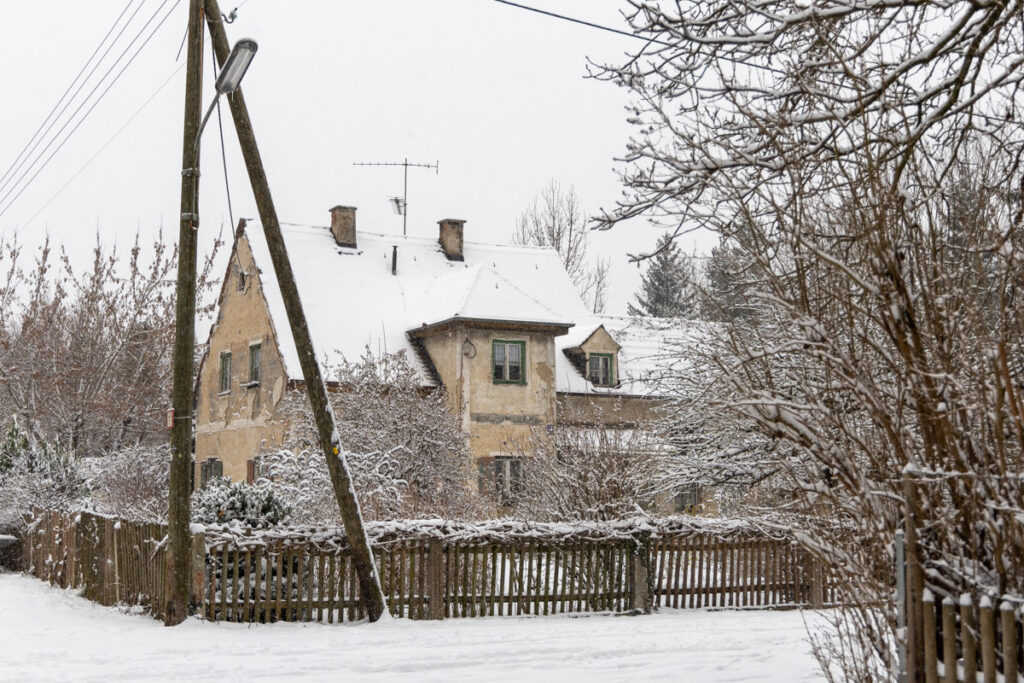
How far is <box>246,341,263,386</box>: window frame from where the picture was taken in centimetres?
3253

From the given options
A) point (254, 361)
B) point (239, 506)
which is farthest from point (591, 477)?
point (254, 361)

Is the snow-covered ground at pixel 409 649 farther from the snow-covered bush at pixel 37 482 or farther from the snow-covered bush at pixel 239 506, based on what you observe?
the snow-covered bush at pixel 37 482

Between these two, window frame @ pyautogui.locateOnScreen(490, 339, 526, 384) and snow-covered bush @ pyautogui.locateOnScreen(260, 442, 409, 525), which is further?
window frame @ pyautogui.locateOnScreen(490, 339, 526, 384)

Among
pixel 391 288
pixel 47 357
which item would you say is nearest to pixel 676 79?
pixel 391 288

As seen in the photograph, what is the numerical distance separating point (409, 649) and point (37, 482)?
41.5 feet

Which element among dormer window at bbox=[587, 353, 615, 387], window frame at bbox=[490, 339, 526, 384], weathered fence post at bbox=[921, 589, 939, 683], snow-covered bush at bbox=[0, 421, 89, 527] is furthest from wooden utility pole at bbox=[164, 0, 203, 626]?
dormer window at bbox=[587, 353, 615, 387]

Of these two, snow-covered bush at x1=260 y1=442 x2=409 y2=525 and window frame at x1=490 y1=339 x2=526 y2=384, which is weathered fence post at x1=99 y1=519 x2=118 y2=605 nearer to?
snow-covered bush at x1=260 y1=442 x2=409 y2=525

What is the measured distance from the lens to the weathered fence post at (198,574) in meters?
14.1

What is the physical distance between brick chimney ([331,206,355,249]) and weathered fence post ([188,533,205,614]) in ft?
73.7

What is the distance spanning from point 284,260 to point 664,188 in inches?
278

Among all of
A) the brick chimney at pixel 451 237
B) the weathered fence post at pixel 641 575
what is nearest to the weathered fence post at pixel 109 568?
the weathered fence post at pixel 641 575

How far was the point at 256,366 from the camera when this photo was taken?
3316 cm

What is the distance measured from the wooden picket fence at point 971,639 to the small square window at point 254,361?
2857cm

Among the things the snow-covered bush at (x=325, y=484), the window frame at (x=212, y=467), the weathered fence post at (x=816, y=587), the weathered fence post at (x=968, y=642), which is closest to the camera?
the weathered fence post at (x=968, y=642)
